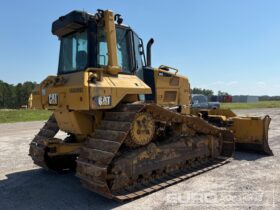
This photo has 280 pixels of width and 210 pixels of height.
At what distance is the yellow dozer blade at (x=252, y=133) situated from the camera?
9.14 meters

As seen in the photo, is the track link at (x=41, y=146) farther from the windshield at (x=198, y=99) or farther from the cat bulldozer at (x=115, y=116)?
the windshield at (x=198, y=99)

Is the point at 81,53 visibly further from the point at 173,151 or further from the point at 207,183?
the point at 207,183

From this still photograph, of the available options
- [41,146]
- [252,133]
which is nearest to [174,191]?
[41,146]

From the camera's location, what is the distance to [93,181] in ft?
16.8

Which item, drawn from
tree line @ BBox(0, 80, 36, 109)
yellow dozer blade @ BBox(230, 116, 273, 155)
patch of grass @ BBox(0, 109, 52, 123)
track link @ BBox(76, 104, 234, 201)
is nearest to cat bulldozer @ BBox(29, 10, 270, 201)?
track link @ BBox(76, 104, 234, 201)

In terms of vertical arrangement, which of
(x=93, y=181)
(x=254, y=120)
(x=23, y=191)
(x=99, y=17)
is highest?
(x=99, y=17)

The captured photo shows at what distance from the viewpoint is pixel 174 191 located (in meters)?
5.78

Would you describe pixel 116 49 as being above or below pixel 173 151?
above

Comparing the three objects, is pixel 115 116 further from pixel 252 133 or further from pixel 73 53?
pixel 252 133

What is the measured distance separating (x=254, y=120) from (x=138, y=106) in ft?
17.3

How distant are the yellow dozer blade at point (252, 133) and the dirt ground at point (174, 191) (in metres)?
1.05

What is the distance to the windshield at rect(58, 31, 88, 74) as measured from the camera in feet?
20.6

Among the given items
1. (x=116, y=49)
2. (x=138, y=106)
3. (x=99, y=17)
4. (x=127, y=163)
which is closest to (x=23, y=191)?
(x=127, y=163)

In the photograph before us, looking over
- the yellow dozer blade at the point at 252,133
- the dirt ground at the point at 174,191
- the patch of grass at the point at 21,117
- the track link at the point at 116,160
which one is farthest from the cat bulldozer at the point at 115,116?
the patch of grass at the point at 21,117
